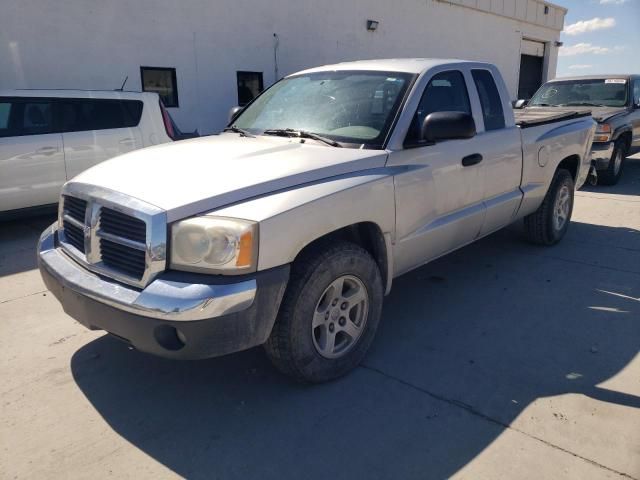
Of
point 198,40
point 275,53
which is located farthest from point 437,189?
point 275,53

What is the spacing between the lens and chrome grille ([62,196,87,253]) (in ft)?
9.89

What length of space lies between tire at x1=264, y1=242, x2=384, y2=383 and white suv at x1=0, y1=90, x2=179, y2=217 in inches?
200

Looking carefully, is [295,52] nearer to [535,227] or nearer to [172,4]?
[172,4]

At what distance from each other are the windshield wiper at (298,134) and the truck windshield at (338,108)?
10 mm

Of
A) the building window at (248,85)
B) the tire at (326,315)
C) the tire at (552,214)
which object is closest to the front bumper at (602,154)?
the tire at (552,214)

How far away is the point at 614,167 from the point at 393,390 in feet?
27.8

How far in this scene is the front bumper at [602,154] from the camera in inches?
358

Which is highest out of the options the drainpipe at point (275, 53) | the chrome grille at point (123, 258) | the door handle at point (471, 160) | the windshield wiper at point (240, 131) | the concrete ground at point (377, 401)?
the drainpipe at point (275, 53)

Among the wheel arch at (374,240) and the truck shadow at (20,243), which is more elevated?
the wheel arch at (374,240)

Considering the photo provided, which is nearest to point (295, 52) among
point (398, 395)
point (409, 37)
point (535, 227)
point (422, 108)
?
point (409, 37)

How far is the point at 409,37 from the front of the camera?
640 inches

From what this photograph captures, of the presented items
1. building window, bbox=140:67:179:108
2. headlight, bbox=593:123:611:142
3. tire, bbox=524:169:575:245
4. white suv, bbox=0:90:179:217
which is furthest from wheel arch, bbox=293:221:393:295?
building window, bbox=140:67:179:108

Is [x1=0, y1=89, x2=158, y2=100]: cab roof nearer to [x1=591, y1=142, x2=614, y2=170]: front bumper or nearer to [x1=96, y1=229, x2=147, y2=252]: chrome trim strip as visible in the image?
[x1=96, y1=229, x2=147, y2=252]: chrome trim strip

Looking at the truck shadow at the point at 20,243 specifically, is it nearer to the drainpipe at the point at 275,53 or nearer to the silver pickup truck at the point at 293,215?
the silver pickup truck at the point at 293,215
